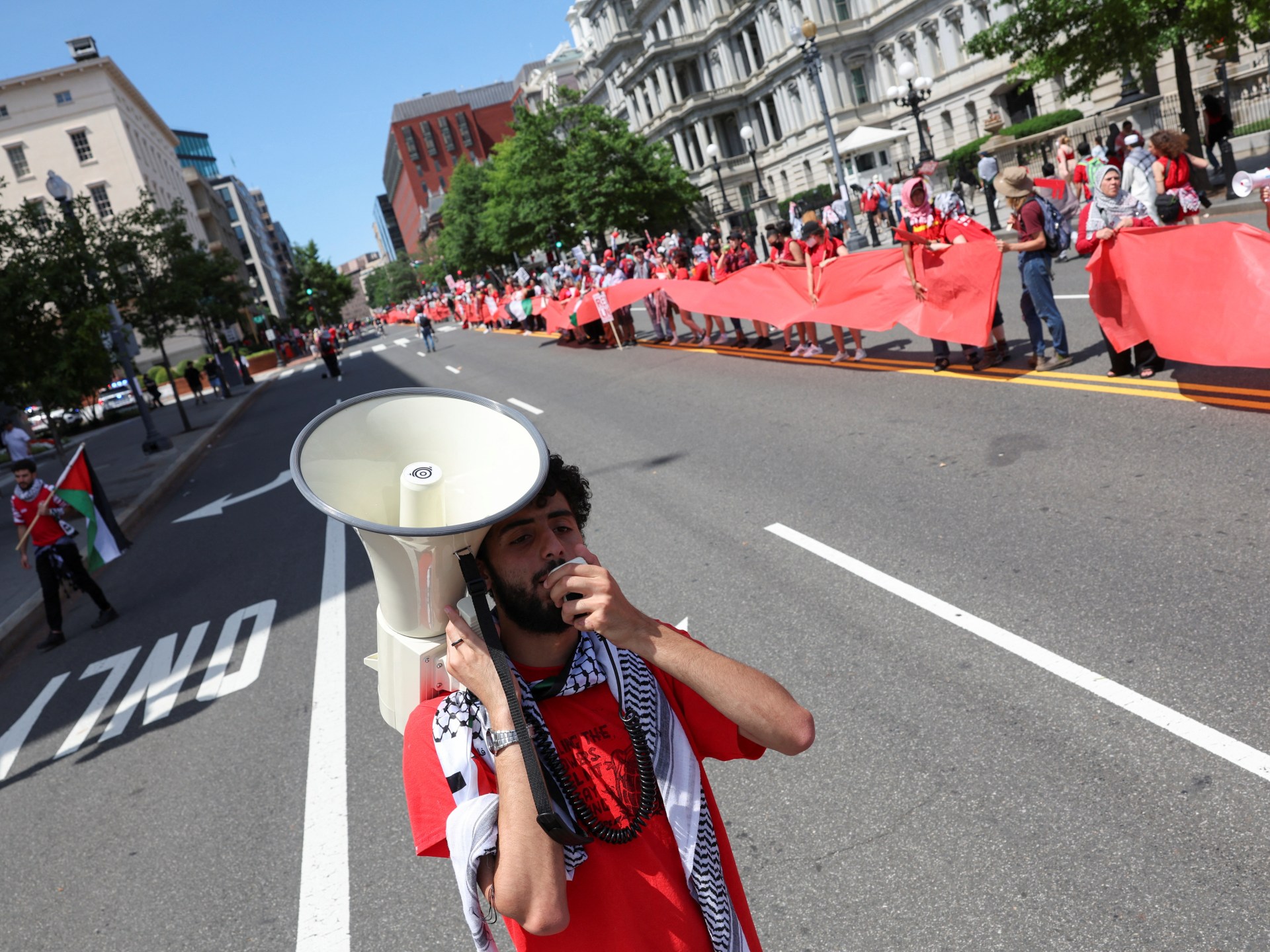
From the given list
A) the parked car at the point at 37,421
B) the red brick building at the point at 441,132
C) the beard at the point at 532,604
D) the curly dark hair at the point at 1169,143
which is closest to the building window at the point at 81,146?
the parked car at the point at 37,421

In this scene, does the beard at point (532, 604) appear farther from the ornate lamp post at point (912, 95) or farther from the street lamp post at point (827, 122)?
the ornate lamp post at point (912, 95)

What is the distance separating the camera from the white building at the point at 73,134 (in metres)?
67.9

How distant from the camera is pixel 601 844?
6.22ft

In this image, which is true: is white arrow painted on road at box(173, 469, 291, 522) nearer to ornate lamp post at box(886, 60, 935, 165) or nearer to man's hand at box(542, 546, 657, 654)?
man's hand at box(542, 546, 657, 654)

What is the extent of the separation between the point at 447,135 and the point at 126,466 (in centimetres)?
14230

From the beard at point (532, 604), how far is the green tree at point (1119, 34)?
893 inches

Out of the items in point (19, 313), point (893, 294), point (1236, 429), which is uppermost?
point (19, 313)

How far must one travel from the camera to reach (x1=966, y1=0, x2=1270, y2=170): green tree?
21094mm

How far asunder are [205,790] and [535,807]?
183 inches

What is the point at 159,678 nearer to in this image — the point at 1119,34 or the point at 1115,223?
the point at 1115,223

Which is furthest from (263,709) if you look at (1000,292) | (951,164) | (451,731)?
(951,164)

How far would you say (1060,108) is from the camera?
46.4 meters

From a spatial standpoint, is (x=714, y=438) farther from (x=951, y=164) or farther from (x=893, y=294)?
(x=951, y=164)

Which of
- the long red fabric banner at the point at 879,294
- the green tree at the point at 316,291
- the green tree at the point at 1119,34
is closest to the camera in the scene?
the long red fabric banner at the point at 879,294
